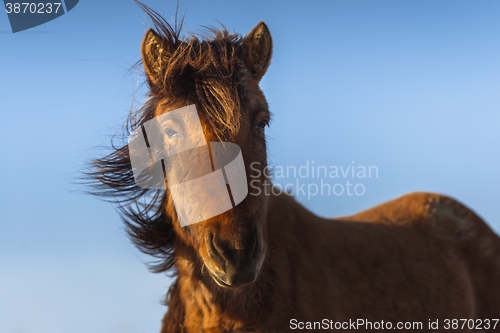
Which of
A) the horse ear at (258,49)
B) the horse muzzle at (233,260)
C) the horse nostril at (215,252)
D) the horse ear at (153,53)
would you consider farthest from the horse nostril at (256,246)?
the horse ear at (258,49)

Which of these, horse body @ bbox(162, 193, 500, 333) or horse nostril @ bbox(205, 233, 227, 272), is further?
horse body @ bbox(162, 193, 500, 333)

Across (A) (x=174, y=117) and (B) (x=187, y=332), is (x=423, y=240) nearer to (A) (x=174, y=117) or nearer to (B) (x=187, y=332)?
(B) (x=187, y=332)

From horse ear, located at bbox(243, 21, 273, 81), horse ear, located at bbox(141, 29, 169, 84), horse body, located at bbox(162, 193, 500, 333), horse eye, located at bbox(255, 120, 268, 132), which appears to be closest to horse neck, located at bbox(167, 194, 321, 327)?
horse body, located at bbox(162, 193, 500, 333)

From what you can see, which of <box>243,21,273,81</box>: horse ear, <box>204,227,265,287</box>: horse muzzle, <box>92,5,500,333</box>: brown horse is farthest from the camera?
<box>243,21,273,81</box>: horse ear

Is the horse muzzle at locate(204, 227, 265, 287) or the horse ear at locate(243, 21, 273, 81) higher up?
the horse ear at locate(243, 21, 273, 81)

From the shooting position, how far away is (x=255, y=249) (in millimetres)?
3447

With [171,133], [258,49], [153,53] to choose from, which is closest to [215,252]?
[171,133]

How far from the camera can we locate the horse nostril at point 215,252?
Answer: 338 centimetres

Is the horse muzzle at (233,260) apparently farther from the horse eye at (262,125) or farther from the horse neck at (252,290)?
the horse eye at (262,125)

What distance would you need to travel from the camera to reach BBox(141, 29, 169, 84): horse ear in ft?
14.1

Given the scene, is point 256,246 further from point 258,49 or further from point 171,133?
point 258,49

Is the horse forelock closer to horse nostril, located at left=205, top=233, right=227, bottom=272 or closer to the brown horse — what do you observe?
the brown horse

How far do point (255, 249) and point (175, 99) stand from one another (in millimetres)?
1286

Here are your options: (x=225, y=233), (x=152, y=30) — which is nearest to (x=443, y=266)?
(x=225, y=233)
